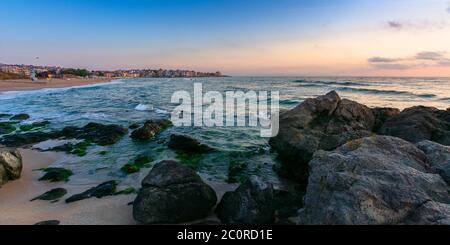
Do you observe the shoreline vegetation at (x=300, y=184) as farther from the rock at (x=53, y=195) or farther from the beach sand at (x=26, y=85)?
the beach sand at (x=26, y=85)

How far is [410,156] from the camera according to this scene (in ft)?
18.8

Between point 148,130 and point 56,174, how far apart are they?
692cm

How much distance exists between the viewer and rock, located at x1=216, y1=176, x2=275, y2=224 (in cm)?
667

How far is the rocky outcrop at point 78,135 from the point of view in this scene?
49.6 ft

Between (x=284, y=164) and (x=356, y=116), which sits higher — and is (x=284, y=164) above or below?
below

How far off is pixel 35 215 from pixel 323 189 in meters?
6.75

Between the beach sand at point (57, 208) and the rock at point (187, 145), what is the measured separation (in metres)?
4.96

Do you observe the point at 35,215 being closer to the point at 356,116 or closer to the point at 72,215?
the point at 72,215

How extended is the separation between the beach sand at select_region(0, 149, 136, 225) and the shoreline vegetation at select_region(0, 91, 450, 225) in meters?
0.03

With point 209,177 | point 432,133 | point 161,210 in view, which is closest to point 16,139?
point 209,177

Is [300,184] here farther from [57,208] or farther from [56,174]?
[56,174]

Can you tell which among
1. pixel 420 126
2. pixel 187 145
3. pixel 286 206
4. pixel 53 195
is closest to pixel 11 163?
pixel 53 195

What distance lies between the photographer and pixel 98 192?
28.9ft

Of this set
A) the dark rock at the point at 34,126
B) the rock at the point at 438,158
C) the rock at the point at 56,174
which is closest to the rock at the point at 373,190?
the rock at the point at 438,158
